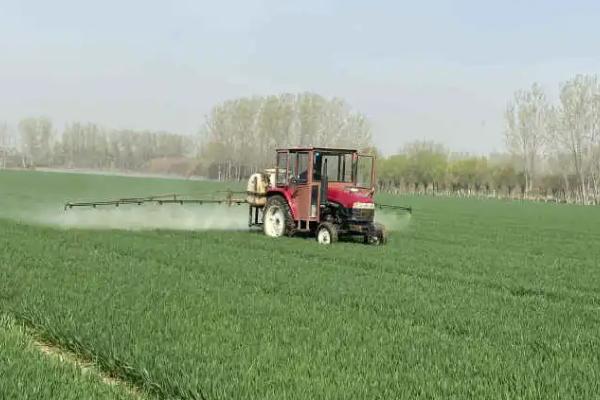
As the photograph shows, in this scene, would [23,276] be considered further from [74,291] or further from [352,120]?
[352,120]

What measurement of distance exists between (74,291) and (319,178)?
8.49 meters

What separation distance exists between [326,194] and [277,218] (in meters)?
1.65

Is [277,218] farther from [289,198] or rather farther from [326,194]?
[326,194]

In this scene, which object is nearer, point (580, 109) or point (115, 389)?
point (115, 389)

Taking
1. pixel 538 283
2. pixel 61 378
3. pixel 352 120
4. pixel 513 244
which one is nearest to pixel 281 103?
pixel 352 120

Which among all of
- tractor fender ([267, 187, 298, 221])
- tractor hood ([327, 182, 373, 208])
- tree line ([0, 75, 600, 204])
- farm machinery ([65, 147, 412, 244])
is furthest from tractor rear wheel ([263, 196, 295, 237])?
tree line ([0, 75, 600, 204])

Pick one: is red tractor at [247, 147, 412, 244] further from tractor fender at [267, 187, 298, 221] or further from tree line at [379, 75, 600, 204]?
tree line at [379, 75, 600, 204]

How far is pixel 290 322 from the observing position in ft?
23.7

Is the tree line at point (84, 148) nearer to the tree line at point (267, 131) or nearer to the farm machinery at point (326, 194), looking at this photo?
the tree line at point (267, 131)

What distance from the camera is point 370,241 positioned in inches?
647

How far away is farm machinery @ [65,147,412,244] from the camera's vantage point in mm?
15898

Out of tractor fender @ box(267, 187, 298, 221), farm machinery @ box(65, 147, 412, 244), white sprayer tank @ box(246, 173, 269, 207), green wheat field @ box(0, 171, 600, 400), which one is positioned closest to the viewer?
green wheat field @ box(0, 171, 600, 400)

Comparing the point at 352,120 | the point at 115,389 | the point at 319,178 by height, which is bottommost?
the point at 115,389

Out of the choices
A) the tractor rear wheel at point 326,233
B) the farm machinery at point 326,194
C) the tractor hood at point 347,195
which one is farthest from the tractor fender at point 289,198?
the tractor hood at point 347,195
